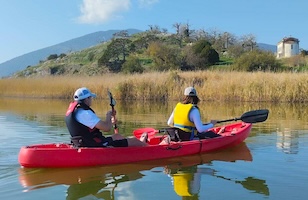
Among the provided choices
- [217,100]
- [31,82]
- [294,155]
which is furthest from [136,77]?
[294,155]

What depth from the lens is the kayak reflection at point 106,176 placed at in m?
5.27

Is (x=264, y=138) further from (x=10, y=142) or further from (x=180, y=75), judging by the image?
(x=180, y=75)

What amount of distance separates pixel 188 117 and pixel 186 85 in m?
15.6

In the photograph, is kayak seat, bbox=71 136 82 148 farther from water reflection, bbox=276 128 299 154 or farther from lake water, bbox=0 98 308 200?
water reflection, bbox=276 128 299 154

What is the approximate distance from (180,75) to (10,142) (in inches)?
629

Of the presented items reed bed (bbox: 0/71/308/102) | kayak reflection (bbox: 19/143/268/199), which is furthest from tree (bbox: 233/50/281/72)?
kayak reflection (bbox: 19/143/268/199)

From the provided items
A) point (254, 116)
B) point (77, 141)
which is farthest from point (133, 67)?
point (77, 141)

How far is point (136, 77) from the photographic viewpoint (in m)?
23.9

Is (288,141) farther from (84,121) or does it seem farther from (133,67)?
(133,67)

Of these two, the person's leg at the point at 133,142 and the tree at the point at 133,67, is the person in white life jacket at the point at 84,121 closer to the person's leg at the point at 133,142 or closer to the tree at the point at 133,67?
the person's leg at the point at 133,142

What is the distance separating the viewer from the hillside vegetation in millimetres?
35406

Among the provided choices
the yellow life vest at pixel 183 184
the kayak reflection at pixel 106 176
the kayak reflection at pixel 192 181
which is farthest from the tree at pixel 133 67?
the yellow life vest at pixel 183 184

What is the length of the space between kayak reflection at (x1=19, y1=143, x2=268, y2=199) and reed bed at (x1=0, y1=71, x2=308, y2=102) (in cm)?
1373

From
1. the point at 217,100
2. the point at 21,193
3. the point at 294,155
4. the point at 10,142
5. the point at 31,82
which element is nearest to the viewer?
the point at 21,193
